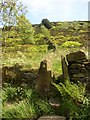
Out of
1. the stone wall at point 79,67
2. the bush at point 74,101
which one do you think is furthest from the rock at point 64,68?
the bush at point 74,101

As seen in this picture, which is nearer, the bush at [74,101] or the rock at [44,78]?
the bush at [74,101]

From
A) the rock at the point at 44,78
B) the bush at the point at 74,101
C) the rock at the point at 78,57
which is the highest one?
the rock at the point at 78,57

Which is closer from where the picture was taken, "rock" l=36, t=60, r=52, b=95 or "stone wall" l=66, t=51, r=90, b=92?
"stone wall" l=66, t=51, r=90, b=92

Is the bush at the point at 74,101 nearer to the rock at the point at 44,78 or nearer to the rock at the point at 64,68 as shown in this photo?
the rock at the point at 64,68

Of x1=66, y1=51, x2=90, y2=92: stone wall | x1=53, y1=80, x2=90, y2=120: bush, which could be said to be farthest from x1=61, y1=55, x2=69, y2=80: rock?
x1=53, y1=80, x2=90, y2=120: bush

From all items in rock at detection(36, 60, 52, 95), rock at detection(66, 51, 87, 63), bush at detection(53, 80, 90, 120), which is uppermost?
rock at detection(66, 51, 87, 63)

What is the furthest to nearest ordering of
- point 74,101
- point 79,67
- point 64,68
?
point 79,67
point 64,68
point 74,101

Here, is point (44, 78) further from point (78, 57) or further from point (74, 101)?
point (74, 101)

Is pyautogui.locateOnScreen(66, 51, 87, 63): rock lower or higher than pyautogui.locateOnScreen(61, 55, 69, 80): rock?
higher

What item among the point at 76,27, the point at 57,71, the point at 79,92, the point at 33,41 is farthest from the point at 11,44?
the point at 79,92

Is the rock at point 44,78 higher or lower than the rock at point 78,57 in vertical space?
lower

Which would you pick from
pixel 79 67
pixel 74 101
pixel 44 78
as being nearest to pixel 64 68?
pixel 79 67

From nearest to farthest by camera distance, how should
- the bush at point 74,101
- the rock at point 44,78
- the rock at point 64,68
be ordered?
1. the bush at point 74,101
2. the rock at point 64,68
3. the rock at point 44,78

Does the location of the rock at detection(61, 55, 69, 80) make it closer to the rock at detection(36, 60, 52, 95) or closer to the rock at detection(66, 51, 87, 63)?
the rock at detection(66, 51, 87, 63)
